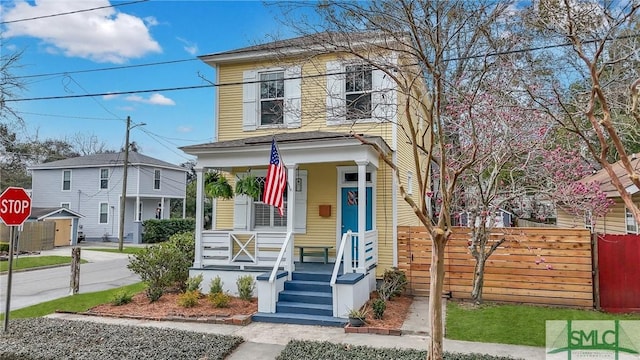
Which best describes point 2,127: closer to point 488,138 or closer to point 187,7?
point 187,7

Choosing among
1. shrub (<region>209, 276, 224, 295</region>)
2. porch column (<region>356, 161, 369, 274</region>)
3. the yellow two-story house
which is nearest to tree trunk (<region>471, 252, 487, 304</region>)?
the yellow two-story house

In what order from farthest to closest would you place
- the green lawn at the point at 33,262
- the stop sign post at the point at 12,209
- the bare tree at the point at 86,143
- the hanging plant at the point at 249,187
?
1. the bare tree at the point at 86,143
2. the green lawn at the point at 33,262
3. the hanging plant at the point at 249,187
4. the stop sign post at the point at 12,209

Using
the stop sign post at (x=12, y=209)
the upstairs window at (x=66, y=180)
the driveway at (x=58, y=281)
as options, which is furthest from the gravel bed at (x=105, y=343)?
the upstairs window at (x=66, y=180)

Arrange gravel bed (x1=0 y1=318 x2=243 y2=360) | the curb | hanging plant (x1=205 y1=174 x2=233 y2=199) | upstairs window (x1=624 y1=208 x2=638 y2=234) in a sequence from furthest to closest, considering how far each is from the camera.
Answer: upstairs window (x1=624 y1=208 x2=638 y2=234) < hanging plant (x1=205 y1=174 x2=233 y2=199) < the curb < gravel bed (x1=0 y1=318 x2=243 y2=360)

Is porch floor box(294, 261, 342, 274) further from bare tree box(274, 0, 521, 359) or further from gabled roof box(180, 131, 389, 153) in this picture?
bare tree box(274, 0, 521, 359)

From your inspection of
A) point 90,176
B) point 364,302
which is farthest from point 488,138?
point 90,176

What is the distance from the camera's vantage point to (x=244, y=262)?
985cm

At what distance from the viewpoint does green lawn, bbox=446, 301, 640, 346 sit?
656 centimetres

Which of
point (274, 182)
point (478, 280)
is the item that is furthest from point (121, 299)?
point (478, 280)

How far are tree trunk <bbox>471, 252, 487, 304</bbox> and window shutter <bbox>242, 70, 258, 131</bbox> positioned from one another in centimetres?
702

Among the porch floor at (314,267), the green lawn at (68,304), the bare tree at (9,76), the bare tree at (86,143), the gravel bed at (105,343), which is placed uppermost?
the bare tree at (86,143)

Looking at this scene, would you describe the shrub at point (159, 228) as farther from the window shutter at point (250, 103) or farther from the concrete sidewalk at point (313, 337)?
the concrete sidewalk at point (313, 337)

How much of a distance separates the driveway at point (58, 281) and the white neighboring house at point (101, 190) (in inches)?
460

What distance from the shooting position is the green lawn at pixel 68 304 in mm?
8695
